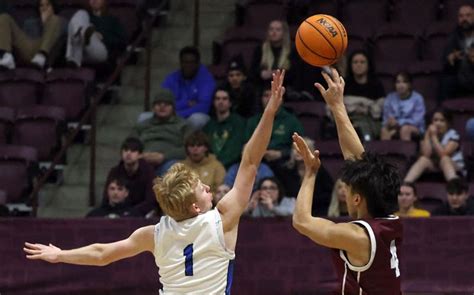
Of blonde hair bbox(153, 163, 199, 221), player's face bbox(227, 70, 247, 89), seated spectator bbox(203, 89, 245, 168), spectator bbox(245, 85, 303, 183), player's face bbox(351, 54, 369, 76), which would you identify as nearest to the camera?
blonde hair bbox(153, 163, 199, 221)

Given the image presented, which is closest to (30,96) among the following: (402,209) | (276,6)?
(276,6)

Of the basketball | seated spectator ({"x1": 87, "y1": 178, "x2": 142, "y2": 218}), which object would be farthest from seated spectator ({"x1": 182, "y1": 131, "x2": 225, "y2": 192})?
the basketball

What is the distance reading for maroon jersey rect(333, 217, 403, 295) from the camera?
5.44 metres

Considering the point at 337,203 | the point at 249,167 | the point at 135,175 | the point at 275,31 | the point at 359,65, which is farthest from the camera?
the point at 275,31

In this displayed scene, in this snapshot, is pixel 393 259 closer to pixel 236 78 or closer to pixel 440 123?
pixel 440 123

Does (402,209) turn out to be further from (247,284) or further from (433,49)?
(433,49)

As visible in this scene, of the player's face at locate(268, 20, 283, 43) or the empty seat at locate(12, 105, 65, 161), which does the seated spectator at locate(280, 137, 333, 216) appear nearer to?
the player's face at locate(268, 20, 283, 43)

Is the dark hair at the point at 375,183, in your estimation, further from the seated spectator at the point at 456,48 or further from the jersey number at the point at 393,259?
the seated spectator at the point at 456,48

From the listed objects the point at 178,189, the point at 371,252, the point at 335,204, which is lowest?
the point at 335,204

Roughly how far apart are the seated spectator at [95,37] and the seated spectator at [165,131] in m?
1.66

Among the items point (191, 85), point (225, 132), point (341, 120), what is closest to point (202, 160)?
point (225, 132)

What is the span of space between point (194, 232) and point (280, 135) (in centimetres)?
558

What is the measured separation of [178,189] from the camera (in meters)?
5.50

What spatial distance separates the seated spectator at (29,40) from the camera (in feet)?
41.9
